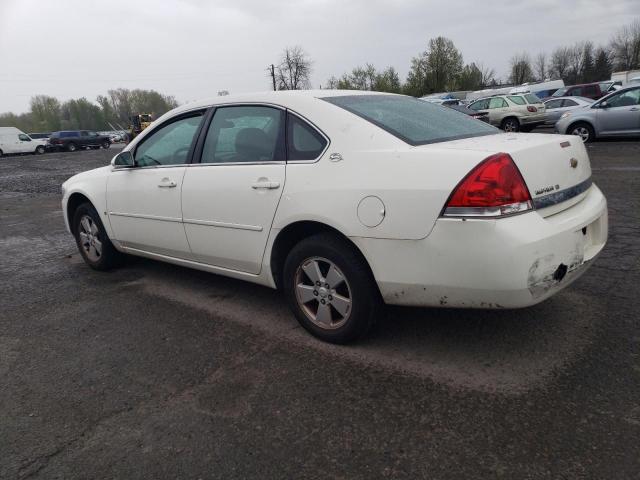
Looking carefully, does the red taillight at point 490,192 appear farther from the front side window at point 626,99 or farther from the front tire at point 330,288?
the front side window at point 626,99

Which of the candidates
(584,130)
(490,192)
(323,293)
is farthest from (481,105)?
(490,192)

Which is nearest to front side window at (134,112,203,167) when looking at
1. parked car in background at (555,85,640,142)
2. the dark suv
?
parked car in background at (555,85,640,142)

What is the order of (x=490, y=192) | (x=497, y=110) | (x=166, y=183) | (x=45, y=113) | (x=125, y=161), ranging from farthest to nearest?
(x=45, y=113) → (x=497, y=110) → (x=125, y=161) → (x=166, y=183) → (x=490, y=192)

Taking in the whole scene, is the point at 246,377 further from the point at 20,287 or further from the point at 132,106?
the point at 132,106

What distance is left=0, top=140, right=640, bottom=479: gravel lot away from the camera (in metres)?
2.07

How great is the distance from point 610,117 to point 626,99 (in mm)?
567

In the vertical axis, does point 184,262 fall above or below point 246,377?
above

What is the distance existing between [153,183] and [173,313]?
1079 millimetres

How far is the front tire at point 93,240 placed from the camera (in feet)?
15.8

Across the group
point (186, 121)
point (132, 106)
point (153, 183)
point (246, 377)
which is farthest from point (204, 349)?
point (132, 106)

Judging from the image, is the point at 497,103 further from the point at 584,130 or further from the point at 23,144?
the point at 23,144

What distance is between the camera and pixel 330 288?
9.73 ft

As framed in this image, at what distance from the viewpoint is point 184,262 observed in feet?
13.2

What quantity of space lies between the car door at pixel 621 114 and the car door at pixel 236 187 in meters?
13.4
